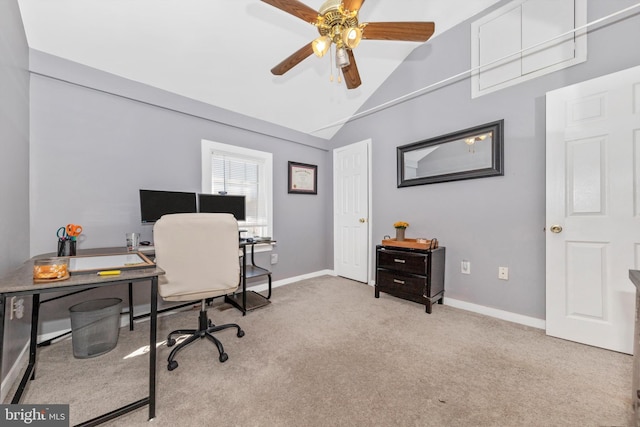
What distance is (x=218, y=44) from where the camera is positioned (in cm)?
251

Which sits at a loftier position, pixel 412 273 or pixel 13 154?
pixel 13 154

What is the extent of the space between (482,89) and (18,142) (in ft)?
13.4

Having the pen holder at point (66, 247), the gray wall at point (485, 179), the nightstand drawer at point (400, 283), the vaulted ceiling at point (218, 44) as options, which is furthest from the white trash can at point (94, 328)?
the gray wall at point (485, 179)

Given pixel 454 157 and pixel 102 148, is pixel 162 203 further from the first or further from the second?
pixel 454 157

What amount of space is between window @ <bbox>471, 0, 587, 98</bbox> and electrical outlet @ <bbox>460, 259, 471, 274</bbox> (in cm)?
184

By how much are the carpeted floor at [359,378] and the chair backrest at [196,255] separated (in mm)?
541

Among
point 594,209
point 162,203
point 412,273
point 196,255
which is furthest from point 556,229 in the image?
point 162,203

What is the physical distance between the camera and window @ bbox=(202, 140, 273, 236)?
3.05 metres

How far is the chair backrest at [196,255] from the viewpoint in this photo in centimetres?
170

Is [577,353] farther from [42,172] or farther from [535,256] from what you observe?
[42,172]

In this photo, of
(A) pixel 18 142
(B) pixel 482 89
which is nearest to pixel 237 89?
(A) pixel 18 142

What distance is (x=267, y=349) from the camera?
198cm

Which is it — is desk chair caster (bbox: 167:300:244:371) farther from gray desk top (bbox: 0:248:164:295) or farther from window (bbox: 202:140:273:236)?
window (bbox: 202:140:273:236)

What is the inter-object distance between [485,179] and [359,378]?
7.63 feet
